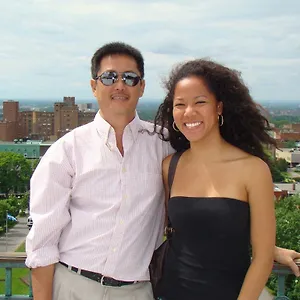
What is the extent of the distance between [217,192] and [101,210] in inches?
19.7

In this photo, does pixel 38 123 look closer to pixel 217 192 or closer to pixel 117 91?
pixel 117 91

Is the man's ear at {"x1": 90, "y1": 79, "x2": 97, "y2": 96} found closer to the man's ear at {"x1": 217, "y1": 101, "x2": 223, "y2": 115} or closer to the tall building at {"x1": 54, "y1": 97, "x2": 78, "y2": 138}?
the man's ear at {"x1": 217, "y1": 101, "x2": 223, "y2": 115}

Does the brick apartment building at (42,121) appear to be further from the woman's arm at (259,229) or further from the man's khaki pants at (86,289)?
the woman's arm at (259,229)

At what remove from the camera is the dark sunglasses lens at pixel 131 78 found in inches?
92.6

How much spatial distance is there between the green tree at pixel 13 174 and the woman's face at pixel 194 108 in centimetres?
3828

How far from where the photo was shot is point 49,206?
227 cm

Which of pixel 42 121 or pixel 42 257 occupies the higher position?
pixel 42 257

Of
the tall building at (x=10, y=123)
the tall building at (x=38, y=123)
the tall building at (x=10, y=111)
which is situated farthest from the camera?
the tall building at (x=38, y=123)

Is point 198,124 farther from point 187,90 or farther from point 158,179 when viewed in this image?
point 158,179

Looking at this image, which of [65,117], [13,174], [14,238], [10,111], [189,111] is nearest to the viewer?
[189,111]

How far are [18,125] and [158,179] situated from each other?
74083 mm

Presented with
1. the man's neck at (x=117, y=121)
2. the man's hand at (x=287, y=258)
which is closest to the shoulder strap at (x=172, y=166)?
the man's neck at (x=117, y=121)

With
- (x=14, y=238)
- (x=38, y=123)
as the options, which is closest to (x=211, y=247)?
(x=14, y=238)

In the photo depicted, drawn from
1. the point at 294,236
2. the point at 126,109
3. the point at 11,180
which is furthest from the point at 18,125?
the point at 126,109
